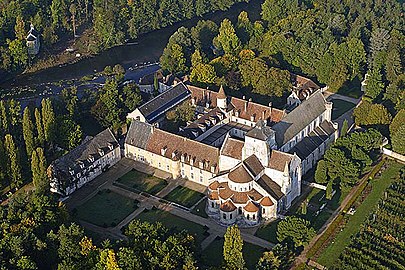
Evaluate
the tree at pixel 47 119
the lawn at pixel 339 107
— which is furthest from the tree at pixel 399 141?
the tree at pixel 47 119

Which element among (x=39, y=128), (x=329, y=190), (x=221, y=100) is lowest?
(x=329, y=190)

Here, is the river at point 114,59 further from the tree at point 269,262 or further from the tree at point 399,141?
the tree at point 269,262

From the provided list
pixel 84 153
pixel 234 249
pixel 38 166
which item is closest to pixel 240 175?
pixel 234 249

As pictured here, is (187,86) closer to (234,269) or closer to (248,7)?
(234,269)

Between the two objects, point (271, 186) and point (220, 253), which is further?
point (271, 186)

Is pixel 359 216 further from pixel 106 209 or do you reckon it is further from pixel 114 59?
pixel 114 59

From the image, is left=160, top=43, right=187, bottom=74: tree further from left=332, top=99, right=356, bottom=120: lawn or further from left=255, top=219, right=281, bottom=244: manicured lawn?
left=255, top=219, right=281, bottom=244: manicured lawn

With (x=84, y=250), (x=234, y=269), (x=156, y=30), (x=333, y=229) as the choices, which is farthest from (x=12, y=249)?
(x=156, y=30)
